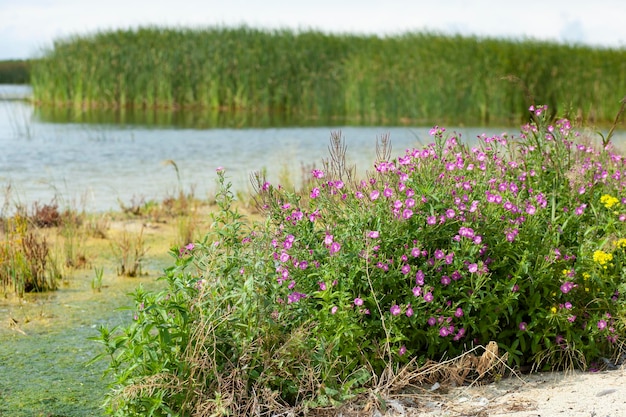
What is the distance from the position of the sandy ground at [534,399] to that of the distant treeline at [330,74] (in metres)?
18.0

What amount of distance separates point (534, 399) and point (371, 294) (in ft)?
3.18

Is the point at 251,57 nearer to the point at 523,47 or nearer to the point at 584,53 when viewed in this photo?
the point at 523,47

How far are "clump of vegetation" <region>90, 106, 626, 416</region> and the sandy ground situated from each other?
126mm

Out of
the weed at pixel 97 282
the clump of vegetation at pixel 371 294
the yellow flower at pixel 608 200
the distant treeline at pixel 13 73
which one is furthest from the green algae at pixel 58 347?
the distant treeline at pixel 13 73

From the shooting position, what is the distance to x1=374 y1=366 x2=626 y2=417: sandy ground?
148 inches

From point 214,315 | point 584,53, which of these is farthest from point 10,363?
point 584,53

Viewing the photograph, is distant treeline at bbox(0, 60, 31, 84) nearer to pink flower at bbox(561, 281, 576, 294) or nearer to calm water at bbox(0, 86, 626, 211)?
calm water at bbox(0, 86, 626, 211)

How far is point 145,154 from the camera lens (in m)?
15.8

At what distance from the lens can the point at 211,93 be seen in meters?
25.9

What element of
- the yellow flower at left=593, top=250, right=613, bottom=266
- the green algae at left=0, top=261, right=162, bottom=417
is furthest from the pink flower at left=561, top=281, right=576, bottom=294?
the green algae at left=0, top=261, right=162, bottom=417

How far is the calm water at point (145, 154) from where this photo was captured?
1149cm

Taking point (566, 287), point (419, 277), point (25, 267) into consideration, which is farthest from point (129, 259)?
point (566, 287)

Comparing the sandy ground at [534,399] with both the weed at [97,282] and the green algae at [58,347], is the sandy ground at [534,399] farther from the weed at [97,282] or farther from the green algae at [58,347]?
the weed at [97,282]

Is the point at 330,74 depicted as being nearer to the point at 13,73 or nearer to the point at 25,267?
the point at 25,267
